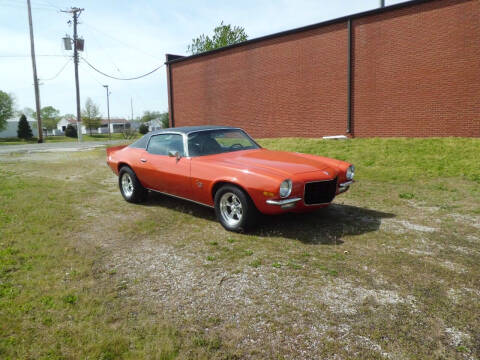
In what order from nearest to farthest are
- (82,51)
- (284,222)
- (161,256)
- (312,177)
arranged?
(161,256)
(312,177)
(284,222)
(82,51)

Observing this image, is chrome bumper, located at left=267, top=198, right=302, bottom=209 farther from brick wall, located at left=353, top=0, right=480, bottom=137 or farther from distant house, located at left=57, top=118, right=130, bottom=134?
distant house, located at left=57, top=118, right=130, bottom=134

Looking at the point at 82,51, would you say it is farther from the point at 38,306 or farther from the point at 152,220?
the point at 38,306

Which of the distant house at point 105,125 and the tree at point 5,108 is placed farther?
the distant house at point 105,125

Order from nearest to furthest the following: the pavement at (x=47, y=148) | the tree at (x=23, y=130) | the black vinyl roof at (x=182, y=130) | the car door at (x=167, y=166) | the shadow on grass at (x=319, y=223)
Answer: the shadow on grass at (x=319, y=223), the car door at (x=167, y=166), the black vinyl roof at (x=182, y=130), the pavement at (x=47, y=148), the tree at (x=23, y=130)

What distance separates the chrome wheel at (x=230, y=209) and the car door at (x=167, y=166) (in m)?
0.75

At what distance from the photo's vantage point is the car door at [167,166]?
5.50m

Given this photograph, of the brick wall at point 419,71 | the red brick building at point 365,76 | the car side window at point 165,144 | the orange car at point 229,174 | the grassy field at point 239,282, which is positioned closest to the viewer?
the grassy field at point 239,282

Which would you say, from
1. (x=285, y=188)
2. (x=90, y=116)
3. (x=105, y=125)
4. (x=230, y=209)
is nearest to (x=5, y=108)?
(x=90, y=116)

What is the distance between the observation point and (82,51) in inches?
1171

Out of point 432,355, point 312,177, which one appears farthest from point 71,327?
point 312,177

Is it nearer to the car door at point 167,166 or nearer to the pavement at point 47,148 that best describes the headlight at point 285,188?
the car door at point 167,166

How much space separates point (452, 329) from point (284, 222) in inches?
112

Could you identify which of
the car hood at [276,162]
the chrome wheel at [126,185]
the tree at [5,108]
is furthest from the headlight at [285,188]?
the tree at [5,108]

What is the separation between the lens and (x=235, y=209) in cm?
484
